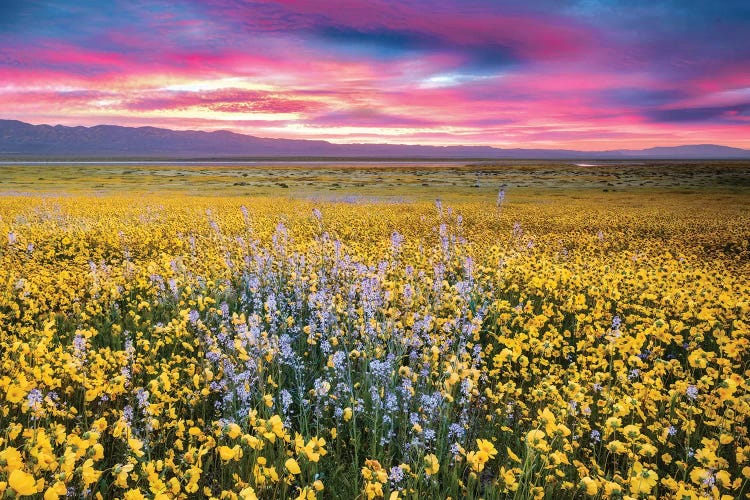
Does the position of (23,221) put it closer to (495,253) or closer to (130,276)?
(130,276)

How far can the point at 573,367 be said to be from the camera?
17.4ft

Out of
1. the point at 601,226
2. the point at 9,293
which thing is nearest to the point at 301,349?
the point at 9,293

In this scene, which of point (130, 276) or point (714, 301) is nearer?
point (714, 301)

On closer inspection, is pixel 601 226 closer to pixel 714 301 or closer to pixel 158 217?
pixel 714 301

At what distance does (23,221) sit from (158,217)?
512 centimetres

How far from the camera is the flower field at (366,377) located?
3264 millimetres

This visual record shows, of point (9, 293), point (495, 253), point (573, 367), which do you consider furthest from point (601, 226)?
point (9, 293)

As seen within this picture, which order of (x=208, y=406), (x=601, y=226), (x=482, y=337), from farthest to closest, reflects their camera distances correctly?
(x=601, y=226) < (x=482, y=337) < (x=208, y=406)

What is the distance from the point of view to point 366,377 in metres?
5.03

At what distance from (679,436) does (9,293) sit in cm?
1006

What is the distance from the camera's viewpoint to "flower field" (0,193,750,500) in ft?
10.7

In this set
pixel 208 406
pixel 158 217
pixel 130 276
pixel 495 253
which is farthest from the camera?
pixel 158 217

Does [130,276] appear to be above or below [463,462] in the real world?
above

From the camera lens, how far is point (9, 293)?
775cm
